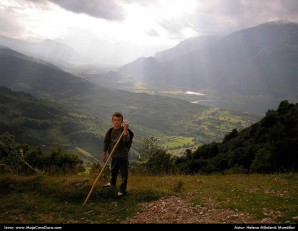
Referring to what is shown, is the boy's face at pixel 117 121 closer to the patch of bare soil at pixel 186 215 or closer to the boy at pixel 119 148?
the boy at pixel 119 148

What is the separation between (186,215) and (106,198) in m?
4.13

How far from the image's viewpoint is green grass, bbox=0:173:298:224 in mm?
10797

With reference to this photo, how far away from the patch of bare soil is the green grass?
409mm

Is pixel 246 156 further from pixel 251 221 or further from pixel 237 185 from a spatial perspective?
pixel 251 221

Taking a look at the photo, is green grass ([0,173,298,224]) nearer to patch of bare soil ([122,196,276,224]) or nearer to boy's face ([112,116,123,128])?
patch of bare soil ([122,196,276,224])

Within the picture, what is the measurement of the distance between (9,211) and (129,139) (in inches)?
227

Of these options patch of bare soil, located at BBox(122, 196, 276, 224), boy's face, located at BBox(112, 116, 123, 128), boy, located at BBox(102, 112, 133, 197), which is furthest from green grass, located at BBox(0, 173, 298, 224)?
boy's face, located at BBox(112, 116, 123, 128)

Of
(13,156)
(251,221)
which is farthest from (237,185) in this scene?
(13,156)

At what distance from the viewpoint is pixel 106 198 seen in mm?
12984

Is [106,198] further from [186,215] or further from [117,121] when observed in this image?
[186,215]

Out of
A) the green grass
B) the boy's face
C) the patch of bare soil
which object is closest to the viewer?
the patch of bare soil

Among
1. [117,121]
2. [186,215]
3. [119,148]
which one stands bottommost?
[186,215]

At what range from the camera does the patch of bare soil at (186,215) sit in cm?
981

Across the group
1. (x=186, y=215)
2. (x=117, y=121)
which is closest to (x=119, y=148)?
(x=117, y=121)
